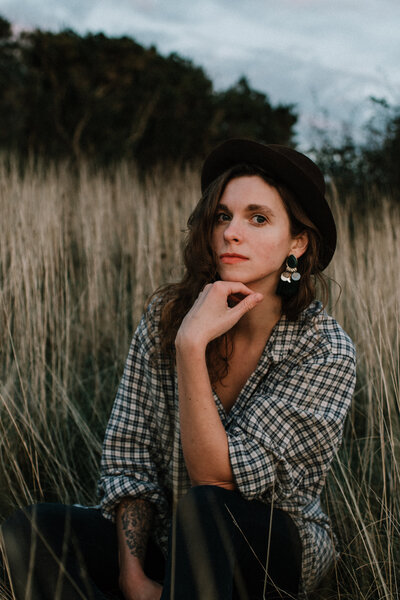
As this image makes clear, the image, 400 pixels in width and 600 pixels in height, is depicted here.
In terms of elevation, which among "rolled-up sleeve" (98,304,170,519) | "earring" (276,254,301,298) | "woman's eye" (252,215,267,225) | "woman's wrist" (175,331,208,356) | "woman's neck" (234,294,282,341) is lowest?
"rolled-up sleeve" (98,304,170,519)

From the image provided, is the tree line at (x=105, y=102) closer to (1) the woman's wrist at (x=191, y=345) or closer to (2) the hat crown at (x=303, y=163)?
(2) the hat crown at (x=303, y=163)

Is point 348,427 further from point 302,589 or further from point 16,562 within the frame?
point 16,562

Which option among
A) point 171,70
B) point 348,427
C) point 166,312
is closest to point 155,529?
point 166,312

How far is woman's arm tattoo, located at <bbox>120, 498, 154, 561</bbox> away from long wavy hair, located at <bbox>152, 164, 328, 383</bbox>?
466 millimetres

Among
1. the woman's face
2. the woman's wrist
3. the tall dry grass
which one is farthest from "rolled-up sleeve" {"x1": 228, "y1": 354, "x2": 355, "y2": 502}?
the woman's face

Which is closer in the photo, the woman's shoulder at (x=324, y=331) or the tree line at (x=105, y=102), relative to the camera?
the woman's shoulder at (x=324, y=331)

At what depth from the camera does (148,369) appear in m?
1.79

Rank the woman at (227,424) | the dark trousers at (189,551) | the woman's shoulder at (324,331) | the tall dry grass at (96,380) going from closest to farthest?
the dark trousers at (189,551) < the woman at (227,424) < the woman's shoulder at (324,331) < the tall dry grass at (96,380)

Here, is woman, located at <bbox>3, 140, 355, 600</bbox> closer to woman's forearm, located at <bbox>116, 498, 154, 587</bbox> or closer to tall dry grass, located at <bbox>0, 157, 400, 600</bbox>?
woman's forearm, located at <bbox>116, 498, 154, 587</bbox>

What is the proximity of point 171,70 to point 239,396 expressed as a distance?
9592mm

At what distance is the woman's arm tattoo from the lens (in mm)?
1608

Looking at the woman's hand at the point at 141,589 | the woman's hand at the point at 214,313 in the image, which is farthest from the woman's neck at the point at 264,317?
the woman's hand at the point at 141,589

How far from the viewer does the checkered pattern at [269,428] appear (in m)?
1.52

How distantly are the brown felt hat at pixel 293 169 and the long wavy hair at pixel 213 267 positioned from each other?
0.02 metres
